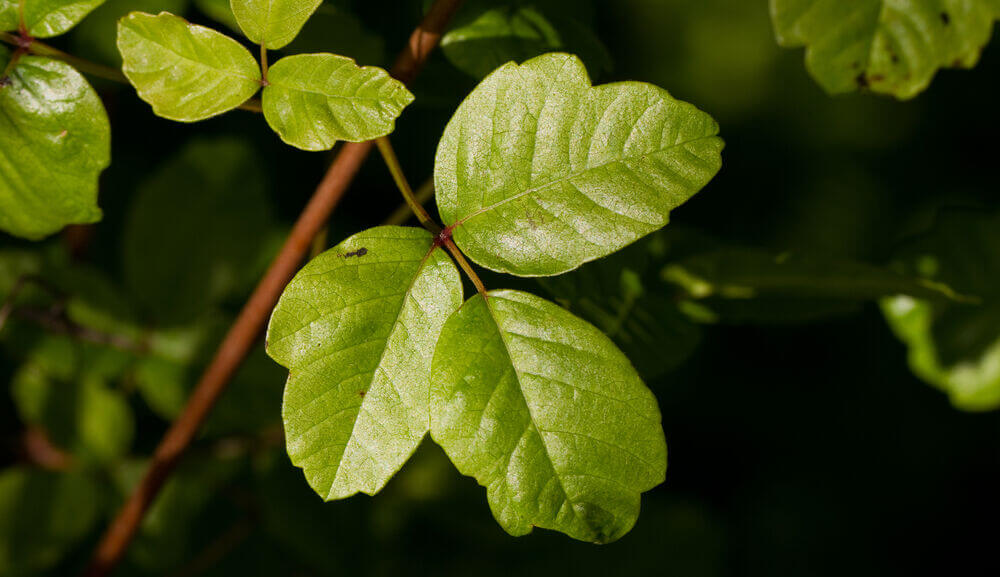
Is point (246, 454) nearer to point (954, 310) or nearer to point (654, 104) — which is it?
point (654, 104)

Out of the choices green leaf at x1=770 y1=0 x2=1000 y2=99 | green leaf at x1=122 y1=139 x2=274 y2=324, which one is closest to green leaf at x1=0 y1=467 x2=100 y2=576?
green leaf at x1=122 y1=139 x2=274 y2=324

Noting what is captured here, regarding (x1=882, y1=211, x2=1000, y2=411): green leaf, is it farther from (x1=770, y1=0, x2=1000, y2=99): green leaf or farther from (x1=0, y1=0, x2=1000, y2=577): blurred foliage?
(x1=770, y1=0, x2=1000, y2=99): green leaf

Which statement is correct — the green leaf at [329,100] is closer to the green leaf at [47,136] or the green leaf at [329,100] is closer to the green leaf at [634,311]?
the green leaf at [47,136]

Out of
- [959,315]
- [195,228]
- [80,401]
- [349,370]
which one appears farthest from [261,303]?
[959,315]

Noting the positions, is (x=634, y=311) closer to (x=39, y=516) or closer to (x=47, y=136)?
(x=47, y=136)

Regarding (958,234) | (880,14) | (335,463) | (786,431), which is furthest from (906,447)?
(335,463)

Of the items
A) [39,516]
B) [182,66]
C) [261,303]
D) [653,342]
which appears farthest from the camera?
[39,516]
